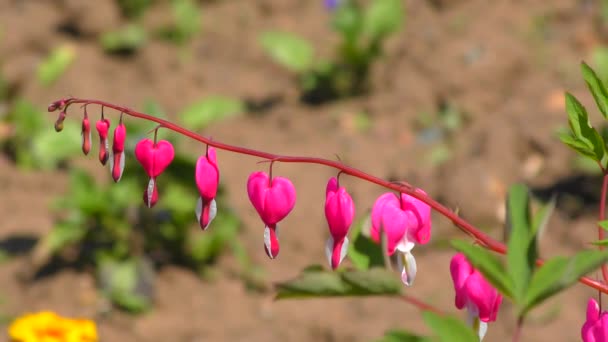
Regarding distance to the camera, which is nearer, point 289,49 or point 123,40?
point 289,49

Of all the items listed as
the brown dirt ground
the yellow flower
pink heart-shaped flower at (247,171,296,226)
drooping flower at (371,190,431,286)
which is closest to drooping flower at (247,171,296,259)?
pink heart-shaped flower at (247,171,296,226)

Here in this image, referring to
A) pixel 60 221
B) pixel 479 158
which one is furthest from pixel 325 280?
pixel 479 158

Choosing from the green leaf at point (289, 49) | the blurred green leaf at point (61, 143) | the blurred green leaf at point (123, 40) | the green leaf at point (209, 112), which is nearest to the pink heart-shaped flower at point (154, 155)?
the blurred green leaf at point (61, 143)

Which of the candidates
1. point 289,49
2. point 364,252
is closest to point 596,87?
point 364,252

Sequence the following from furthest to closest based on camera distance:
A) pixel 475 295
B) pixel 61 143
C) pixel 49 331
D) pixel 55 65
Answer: pixel 55 65 → pixel 61 143 → pixel 49 331 → pixel 475 295

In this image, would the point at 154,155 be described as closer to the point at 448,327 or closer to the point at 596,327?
the point at 448,327

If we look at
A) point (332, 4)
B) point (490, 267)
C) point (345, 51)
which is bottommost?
point (490, 267)

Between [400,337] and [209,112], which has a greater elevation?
[209,112]
